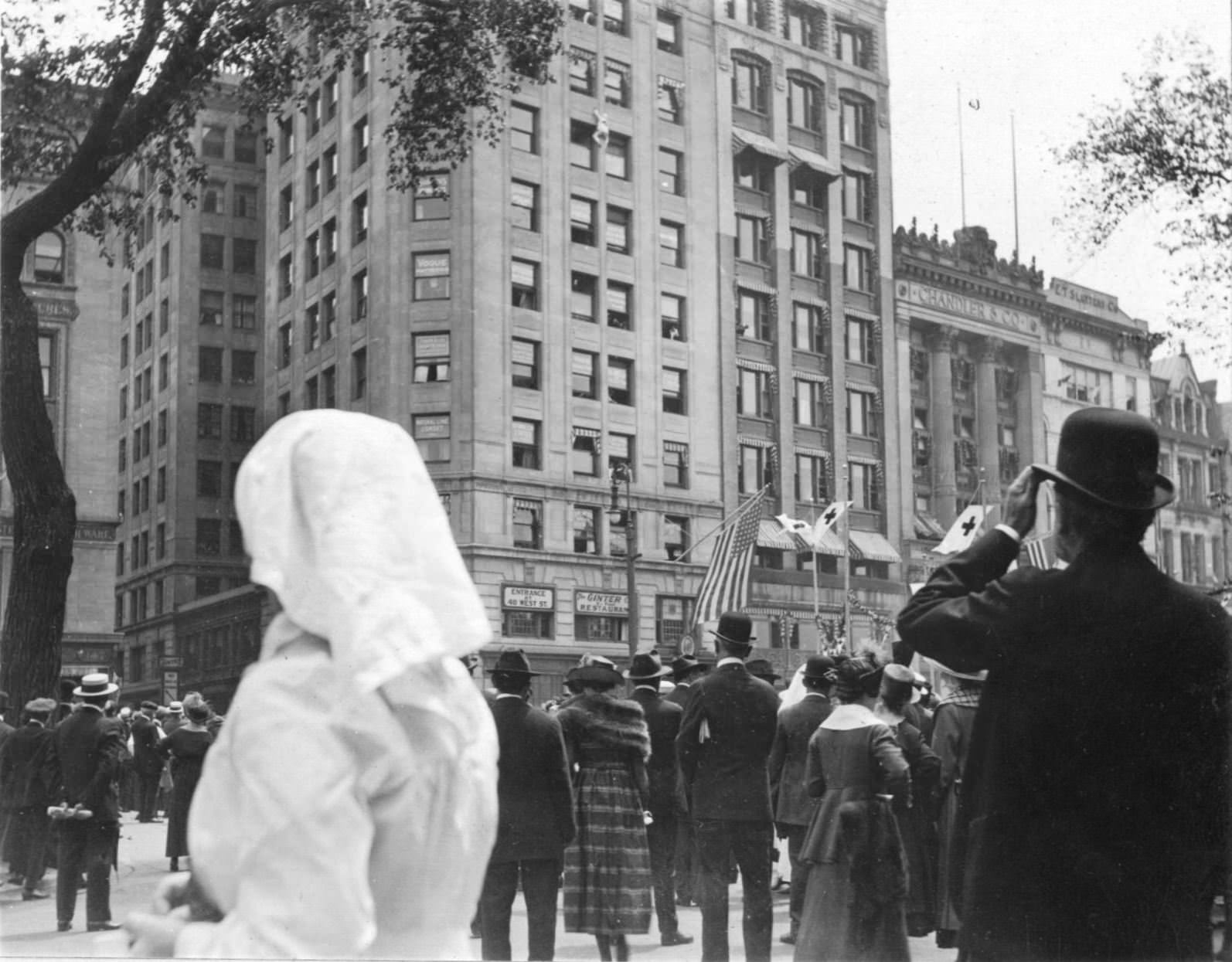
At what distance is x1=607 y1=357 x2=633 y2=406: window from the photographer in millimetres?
11906

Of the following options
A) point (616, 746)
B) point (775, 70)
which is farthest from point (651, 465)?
point (616, 746)

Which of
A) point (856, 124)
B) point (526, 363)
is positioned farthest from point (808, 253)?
point (526, 363)

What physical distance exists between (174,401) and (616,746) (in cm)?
451

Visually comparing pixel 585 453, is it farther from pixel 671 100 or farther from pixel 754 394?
pixel 671 100

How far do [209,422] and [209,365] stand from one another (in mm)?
587

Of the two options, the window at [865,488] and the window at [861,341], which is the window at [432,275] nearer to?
the window at [861,341]

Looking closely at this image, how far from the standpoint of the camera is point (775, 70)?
36.1 feet

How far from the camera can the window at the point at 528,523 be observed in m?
12.2

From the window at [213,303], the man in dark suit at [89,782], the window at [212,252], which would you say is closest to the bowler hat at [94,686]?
the man in dark suit at [89,782]

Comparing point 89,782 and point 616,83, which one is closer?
point 89,782

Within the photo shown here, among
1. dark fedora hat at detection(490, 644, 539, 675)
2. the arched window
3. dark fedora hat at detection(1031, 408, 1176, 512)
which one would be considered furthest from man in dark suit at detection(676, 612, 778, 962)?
the arched window

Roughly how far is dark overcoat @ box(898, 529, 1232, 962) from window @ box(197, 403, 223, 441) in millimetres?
6763

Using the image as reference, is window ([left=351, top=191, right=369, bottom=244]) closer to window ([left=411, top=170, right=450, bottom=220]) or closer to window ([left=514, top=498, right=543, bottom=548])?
window ([left=411, top=170, right=450, bottom=220])

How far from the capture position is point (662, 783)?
34.2ft
